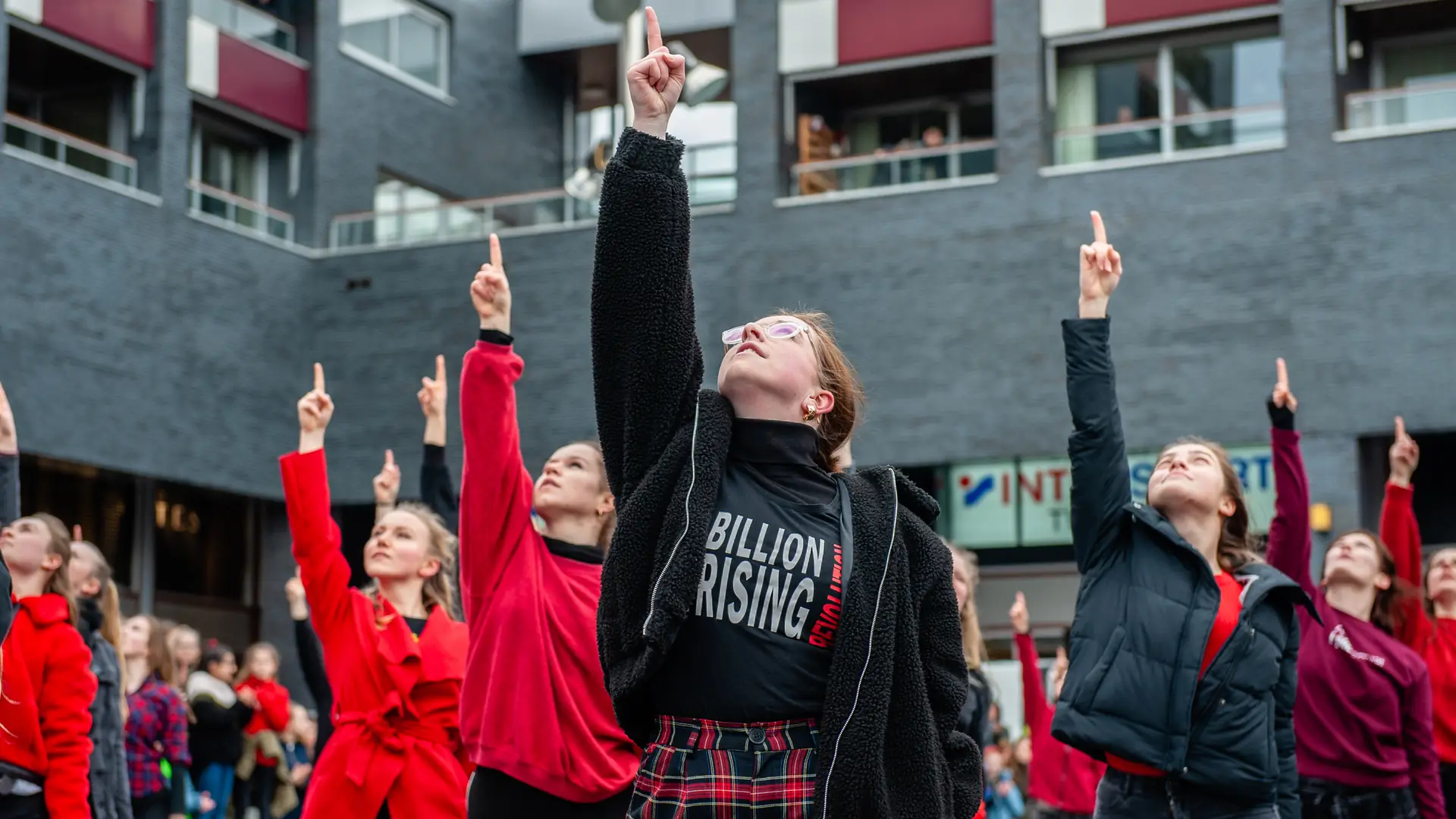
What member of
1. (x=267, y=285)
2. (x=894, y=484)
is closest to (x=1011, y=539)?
(x=267, y=285)

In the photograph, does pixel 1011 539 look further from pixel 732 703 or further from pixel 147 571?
pixel 732 703

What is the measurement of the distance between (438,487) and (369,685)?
162 centimetres

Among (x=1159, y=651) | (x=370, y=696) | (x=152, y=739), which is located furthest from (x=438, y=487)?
(x=152, y=739)

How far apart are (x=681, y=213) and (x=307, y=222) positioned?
21972 mm

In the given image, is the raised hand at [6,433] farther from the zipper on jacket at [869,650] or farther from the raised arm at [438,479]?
the zipper on jacket at [869,650]

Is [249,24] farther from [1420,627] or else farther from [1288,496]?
[1288,496]

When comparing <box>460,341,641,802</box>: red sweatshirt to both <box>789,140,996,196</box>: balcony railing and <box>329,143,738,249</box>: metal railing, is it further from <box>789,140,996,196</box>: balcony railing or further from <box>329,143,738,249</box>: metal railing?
<box>329,143,738,249</box>: metal railing

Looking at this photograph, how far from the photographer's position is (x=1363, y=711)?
837 cm

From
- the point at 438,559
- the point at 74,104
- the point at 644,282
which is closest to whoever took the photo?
the point at 644,282

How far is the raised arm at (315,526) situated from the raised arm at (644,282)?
9.75ft

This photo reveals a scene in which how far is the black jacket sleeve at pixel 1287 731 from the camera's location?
655 centimetres

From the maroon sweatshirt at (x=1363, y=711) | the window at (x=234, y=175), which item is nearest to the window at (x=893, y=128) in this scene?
the window at (x=234, y=175)

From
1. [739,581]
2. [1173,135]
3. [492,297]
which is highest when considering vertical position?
[1173,135]

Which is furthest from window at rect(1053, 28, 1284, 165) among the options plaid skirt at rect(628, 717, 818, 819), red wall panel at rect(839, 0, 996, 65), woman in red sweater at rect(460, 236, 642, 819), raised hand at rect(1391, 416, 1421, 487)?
plaid skirt at rect(628, 717, 818, 819)
